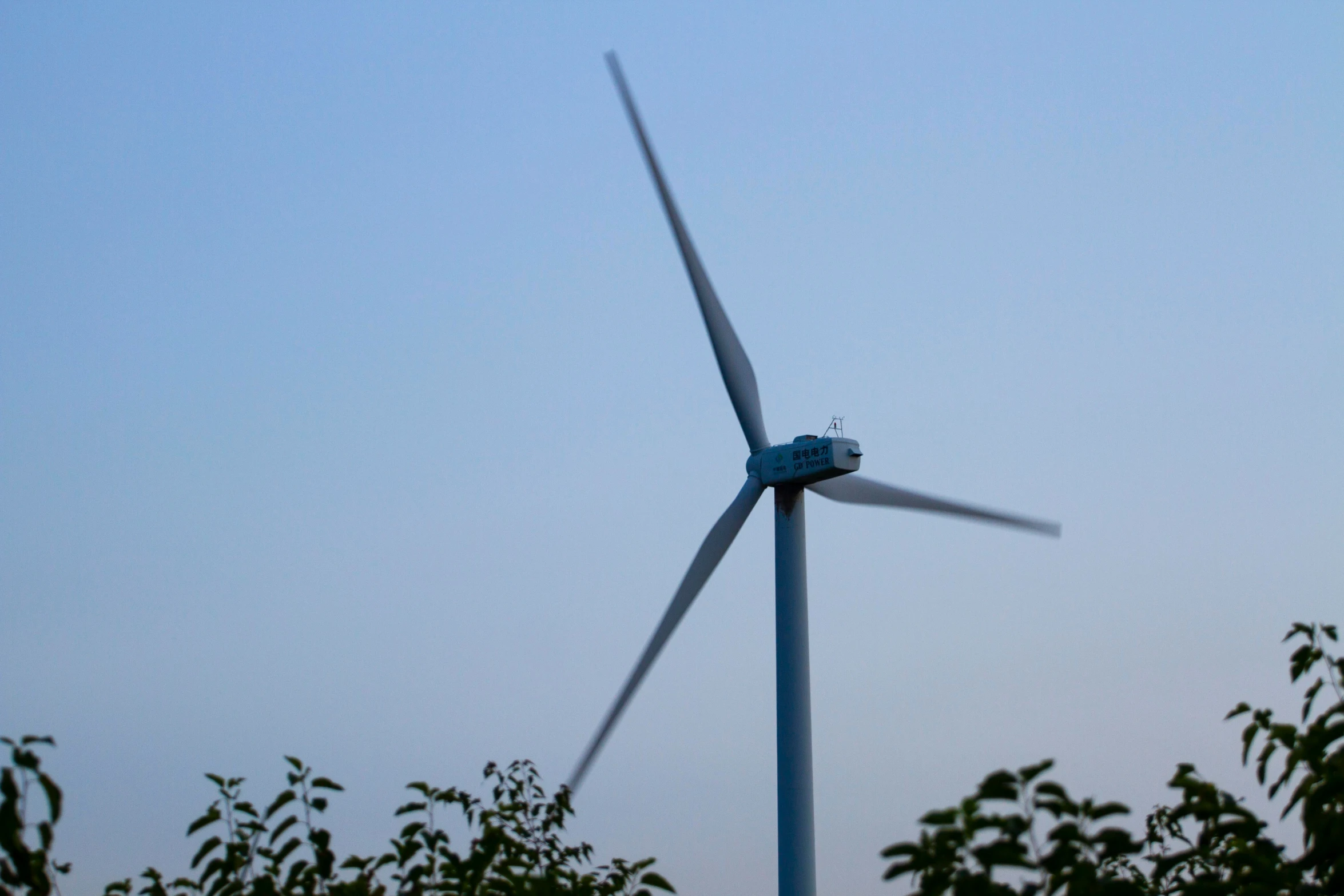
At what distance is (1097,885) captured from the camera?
7125mm

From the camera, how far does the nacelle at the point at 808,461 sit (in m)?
38.5

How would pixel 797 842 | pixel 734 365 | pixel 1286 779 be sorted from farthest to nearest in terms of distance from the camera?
pixel 734 365 → pixel 797 842 → pixel 1286 779

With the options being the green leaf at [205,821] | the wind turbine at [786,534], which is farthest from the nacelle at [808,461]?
the green leaf at [205,821]

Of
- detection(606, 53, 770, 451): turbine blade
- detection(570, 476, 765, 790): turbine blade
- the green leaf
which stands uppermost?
detection(606, 53, 770, 451): turbine blade

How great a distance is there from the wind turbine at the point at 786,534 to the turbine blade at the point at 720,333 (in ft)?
0.10

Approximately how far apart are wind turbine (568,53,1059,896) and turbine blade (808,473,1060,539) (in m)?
0.02

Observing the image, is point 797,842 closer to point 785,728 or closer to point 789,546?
point 785,728

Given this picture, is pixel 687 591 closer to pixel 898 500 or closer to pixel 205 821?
pixel 898 500

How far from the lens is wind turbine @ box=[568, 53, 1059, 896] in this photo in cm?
3753

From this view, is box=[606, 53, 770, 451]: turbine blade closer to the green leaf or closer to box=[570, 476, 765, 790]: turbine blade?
box=[570, 476, 765, 790]: turbine blade

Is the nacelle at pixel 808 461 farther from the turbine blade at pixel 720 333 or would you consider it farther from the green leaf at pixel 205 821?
the green leaf at pixel 205 821

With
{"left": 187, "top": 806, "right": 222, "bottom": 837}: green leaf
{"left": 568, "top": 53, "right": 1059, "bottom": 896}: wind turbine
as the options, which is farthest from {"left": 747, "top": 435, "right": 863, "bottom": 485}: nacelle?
{"left": 187, "top": 806, "right": 222, "bottom": 837}: green leaf

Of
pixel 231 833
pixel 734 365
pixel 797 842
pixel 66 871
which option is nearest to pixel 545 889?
pixel 231 833

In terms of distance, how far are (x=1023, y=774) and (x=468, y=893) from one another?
4561 millimetres
